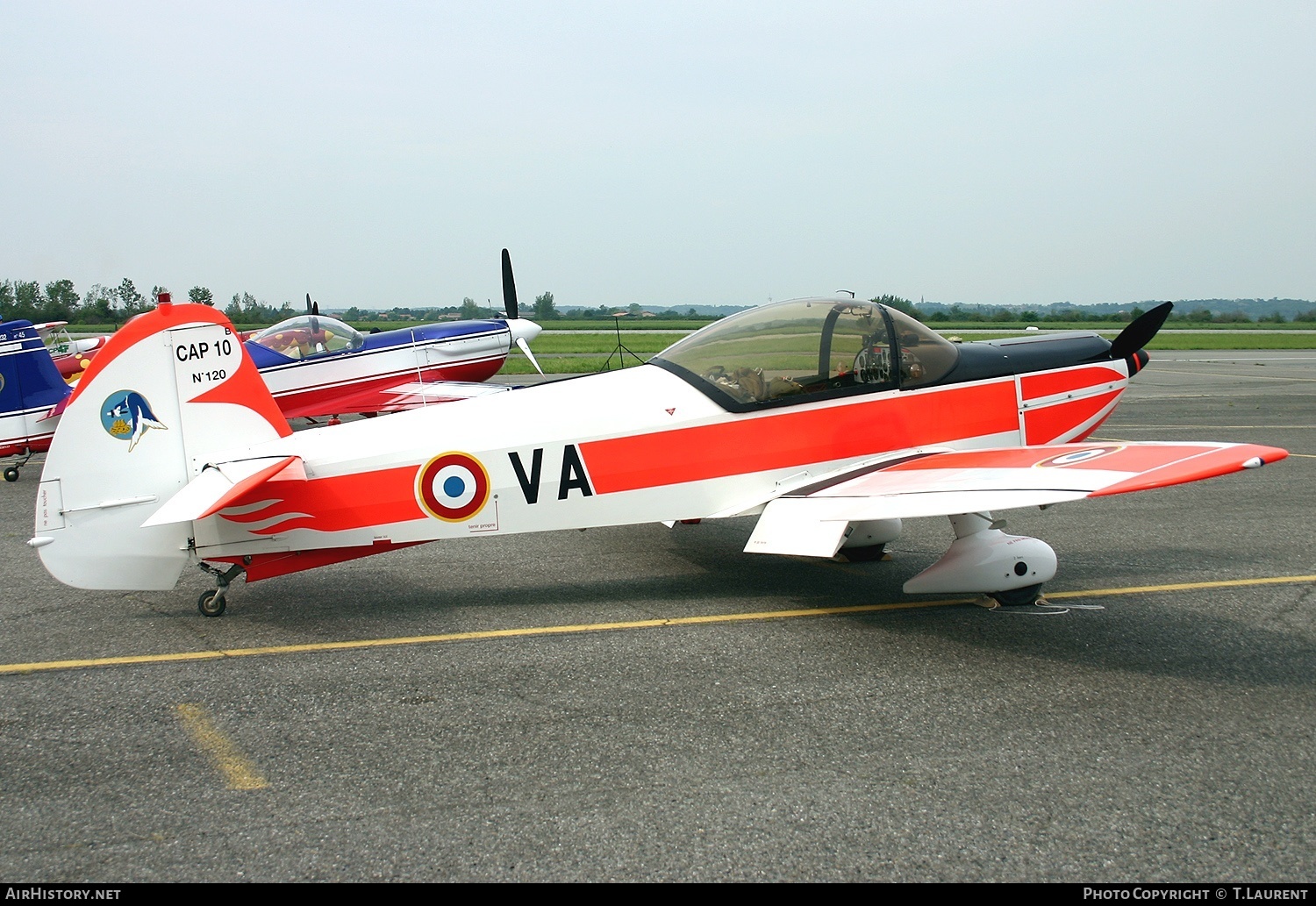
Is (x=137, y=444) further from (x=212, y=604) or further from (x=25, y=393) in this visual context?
(x=25, y=393)

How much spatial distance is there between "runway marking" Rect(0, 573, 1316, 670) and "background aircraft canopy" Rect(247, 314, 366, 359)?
10.3 m

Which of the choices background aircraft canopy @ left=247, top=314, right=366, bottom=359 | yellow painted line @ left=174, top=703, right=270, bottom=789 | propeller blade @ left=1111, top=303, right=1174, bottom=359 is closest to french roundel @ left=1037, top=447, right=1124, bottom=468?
propeller blade @ left=1111, top=303, right=1174, bottom=359

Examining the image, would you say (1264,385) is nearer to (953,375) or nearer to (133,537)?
(953,375)

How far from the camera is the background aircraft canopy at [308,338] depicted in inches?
583

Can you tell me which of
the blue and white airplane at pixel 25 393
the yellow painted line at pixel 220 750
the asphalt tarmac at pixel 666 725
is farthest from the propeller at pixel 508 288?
the yellow painted line at pixel 220 750

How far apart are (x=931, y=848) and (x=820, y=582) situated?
3.51 metres

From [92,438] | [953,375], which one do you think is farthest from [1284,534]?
[92,438]

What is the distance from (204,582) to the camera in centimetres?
689

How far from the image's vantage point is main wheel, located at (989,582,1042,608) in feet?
19.0

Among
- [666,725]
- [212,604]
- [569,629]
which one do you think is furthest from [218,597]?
[666,725]

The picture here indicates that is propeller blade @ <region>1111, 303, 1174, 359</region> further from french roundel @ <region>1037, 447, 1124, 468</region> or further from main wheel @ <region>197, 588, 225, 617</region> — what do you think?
main wheel @ <region>197, 588, 225, 617</region>

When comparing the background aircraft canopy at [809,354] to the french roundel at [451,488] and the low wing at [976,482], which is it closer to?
the low wing at [976,482]

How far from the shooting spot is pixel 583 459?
594cm

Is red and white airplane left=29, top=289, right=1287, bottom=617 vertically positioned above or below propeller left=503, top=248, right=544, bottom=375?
below
